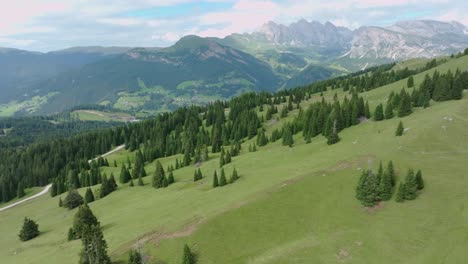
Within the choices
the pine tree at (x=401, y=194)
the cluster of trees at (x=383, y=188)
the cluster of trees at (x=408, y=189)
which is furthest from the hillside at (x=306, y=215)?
the cluster of trees at (x=383, y=188)

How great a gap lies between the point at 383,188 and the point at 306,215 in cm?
1541

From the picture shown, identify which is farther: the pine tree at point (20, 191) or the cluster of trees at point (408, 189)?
the pine tree at point (20, 191)

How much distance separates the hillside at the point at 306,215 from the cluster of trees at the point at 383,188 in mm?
1295

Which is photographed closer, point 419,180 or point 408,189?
A: point 408,189

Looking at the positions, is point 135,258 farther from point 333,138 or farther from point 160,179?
point 333,138

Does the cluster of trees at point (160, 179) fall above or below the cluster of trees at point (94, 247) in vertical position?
below

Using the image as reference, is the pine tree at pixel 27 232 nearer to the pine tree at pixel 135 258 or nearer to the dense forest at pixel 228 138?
the dense forest at pixel 228 138

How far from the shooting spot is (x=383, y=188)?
62312 mm

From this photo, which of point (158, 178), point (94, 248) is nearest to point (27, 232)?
point (158, 178)

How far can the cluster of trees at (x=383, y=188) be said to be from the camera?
200 ft

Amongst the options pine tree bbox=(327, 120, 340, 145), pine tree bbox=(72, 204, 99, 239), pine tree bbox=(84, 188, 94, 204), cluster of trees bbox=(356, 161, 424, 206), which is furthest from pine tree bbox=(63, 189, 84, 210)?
cluster of trees bbox=(356, 161, 424, 206)

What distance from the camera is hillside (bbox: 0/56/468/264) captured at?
52219mm

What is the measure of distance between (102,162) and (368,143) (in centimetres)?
13108

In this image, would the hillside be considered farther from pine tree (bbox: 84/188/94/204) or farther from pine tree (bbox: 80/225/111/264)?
pine tree (bbox: 84/188/94/204)
